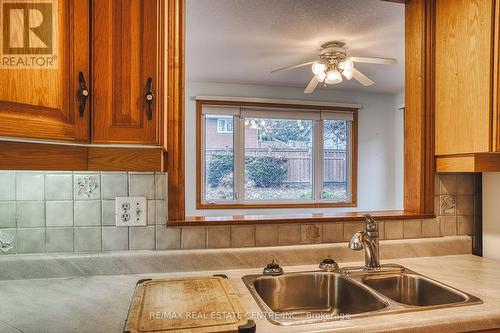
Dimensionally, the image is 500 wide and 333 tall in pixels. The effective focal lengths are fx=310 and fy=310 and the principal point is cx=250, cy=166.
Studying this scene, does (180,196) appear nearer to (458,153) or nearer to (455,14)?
(458,153)

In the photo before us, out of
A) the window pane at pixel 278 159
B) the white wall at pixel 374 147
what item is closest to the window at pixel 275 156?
the window pane at pixel 278 159

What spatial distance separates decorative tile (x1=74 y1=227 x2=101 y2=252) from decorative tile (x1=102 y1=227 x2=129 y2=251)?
0.9 inches

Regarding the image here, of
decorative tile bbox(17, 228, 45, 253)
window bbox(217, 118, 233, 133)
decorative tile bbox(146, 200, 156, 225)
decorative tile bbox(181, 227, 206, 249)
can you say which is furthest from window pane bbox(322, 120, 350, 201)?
decorative tile bbox(17, 228, 45, 253)

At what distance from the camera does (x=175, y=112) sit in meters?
1.29

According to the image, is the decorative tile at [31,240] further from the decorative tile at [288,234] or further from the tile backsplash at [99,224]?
the decorative tile at [288,234]

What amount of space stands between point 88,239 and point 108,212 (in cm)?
13

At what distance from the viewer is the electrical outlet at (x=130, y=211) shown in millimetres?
1257

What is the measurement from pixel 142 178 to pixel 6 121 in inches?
22.4

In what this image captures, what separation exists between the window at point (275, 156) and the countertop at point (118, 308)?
289cm

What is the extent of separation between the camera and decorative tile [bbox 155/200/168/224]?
1293 mm

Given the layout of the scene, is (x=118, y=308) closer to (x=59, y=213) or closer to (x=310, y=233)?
(x=59, y=213)

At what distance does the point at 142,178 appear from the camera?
128 cm

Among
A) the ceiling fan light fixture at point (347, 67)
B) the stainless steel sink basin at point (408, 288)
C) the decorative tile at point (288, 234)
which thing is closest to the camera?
the stainless steel sink basin at point (408, 288)

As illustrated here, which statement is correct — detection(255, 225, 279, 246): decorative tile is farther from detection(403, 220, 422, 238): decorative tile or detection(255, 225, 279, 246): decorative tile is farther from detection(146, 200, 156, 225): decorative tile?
detection(403, 220, 422, 238): decorative tile
